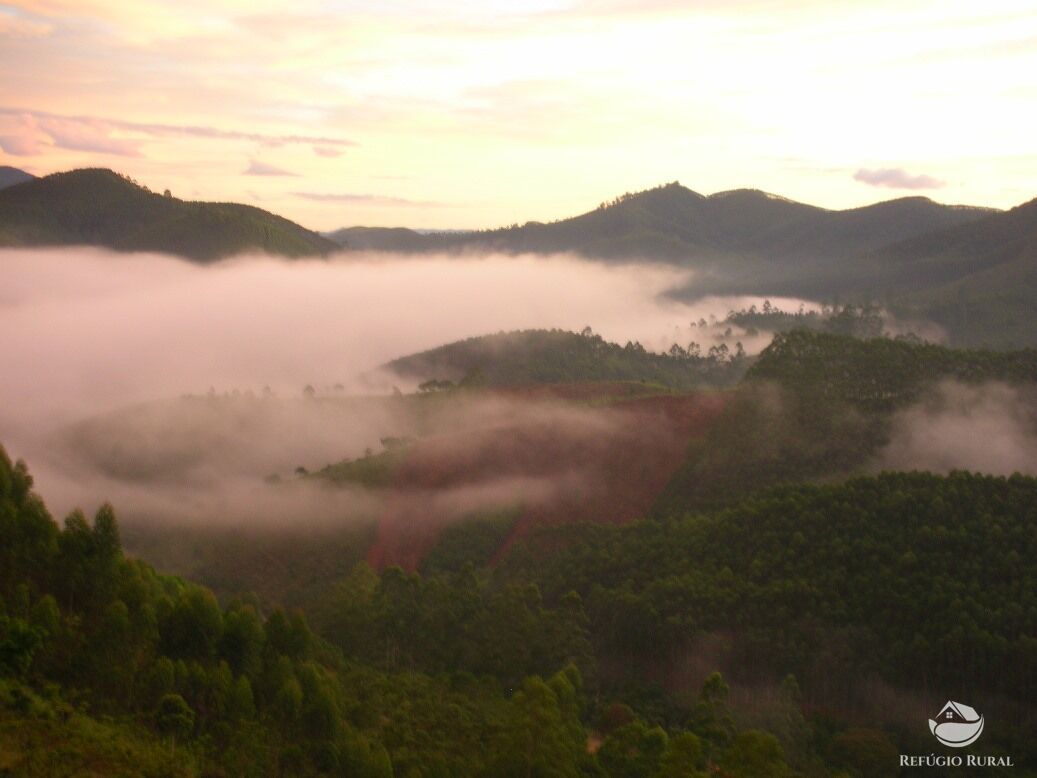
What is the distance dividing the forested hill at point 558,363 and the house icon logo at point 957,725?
8504 centimetres

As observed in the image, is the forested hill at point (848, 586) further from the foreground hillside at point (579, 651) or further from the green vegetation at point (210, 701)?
the green vegetation at point (210, 701)

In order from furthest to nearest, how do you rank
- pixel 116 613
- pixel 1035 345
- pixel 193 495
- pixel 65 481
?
pixel 1035 345 < pixel 65 481 < pixel 193 495 < pixel 116 613

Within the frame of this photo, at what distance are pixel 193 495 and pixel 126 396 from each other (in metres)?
91.8

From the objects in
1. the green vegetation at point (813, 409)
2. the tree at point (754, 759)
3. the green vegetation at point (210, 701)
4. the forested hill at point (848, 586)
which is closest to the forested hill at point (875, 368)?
the green vegetation at point (813, 409)

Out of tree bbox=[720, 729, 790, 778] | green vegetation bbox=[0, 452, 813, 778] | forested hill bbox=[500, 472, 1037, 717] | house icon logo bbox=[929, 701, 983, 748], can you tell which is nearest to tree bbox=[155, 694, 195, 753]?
green vegetation bbox=[0, 452, 813, 778]

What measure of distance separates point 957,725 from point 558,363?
92681 millimetres

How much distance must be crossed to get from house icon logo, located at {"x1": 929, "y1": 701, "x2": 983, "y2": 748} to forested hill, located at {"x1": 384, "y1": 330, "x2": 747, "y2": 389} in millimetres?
85044

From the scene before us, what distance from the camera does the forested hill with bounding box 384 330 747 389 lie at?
5054 inches

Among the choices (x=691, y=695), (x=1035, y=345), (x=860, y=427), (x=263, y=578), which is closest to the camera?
(x=691, y=695)

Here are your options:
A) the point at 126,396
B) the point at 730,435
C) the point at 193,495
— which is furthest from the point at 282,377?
the point at 730,435

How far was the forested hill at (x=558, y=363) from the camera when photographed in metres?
128

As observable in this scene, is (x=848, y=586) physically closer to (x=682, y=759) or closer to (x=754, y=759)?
(x=754, y=759)

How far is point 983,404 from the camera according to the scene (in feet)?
230

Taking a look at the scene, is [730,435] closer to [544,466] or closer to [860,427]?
[860,427]
